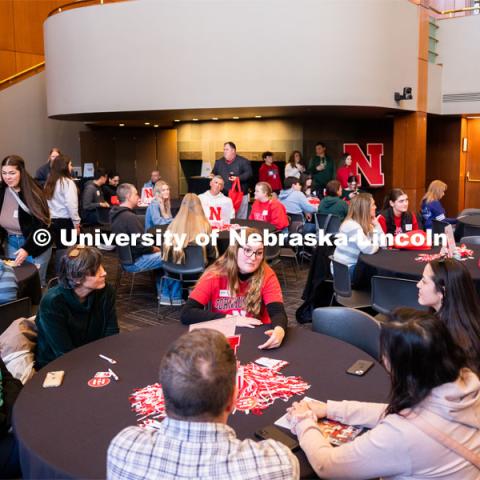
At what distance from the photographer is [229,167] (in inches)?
356

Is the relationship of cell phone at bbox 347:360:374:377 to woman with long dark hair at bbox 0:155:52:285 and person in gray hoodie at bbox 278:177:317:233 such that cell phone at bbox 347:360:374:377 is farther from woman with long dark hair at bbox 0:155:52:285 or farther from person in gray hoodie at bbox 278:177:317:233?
person in gray hoodie at bbox 278:177:317:233

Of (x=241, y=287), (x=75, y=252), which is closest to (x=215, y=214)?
(x=241, y=287)

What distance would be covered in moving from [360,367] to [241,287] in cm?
106

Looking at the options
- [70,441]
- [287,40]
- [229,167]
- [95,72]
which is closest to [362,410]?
[70,441]

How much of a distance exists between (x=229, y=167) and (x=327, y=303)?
4174mm

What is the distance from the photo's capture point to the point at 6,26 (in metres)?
13.2

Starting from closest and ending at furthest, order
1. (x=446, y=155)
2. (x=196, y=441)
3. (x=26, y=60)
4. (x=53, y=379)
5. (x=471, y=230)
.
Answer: (x=196, y=441)
(x=53, y=379)
(x=471, y=230)
(x=446, y=155)
(x=26, y=60)

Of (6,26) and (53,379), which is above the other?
(6,26)

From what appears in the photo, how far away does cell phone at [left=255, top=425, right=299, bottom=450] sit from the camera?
185cm

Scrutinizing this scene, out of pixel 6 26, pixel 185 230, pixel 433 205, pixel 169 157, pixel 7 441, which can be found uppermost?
pixel 6 26

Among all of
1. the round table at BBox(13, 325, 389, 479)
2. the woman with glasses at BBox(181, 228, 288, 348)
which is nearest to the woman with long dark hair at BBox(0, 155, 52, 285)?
the woman with glasses at BBox(181, 228, 288, 348)

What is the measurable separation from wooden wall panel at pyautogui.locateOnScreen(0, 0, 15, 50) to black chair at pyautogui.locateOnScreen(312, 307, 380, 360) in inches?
494

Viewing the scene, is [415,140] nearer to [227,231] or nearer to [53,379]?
[227,231]

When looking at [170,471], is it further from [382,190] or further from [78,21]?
[382,190]
